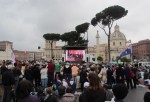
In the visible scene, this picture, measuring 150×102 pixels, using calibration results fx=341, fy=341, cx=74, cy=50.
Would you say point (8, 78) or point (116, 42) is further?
point (116, 42)

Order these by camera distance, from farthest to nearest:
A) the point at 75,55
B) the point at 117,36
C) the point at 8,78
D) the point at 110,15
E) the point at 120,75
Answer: the point at 117,36, the point at 110,15, the point at 75,55, the point at 120,75, the point at 8,78

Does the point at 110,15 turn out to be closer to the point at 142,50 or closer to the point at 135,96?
the point at 135,96

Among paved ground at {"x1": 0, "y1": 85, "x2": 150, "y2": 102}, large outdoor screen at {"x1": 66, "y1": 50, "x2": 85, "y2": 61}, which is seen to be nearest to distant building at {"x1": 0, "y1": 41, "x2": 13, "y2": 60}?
large outdoor screen at {"x1": 66, "y1": 50, "x2": 85, "y2": 61}

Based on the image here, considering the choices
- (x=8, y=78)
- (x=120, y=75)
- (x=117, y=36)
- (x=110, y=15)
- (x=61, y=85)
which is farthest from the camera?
(x=117, y=36)

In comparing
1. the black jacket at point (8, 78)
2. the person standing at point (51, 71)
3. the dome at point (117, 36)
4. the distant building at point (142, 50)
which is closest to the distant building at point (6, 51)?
the person standing at point (51, 71)

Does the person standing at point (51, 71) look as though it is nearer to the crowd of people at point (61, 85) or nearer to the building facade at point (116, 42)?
the crowd of people at point (61, 85)

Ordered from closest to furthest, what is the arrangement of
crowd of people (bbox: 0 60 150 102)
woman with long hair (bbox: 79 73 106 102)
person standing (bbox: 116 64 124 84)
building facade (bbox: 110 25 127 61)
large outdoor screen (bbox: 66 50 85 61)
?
crowd of people (bbox: 0 60 150 102), woman with long hair (bbox: 79 73 106 102), person standing (bbox: 116 64 124 84), large outdoor screen (bbox: 66 50 85 61), building facade (bbox: 110 25 127 61)

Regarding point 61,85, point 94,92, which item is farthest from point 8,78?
point 94,92

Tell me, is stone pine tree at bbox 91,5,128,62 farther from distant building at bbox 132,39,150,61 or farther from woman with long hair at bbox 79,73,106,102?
distant building at bbox 132,39,150,61

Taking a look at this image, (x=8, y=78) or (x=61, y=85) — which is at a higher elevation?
(x=8, y=78)

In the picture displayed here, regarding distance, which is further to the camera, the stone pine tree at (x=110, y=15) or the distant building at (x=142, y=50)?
the distant building at (x=142, y=50)

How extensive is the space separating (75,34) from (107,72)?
64.0 metres

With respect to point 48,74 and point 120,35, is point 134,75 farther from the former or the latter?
point 120,35

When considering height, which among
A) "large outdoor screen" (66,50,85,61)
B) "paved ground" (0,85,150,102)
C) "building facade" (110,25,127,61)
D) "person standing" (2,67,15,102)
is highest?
"building facade" (110,25,127,61)
